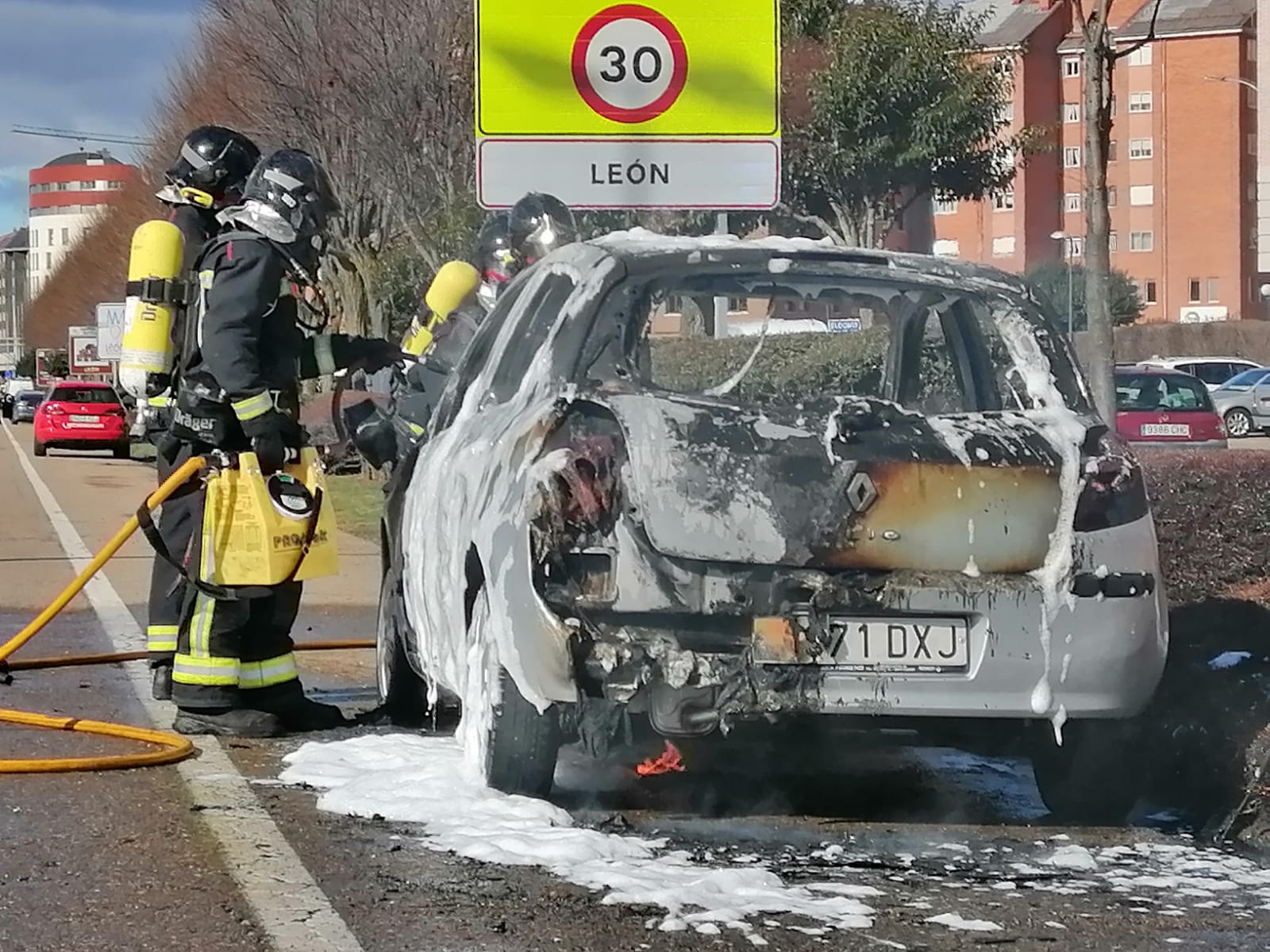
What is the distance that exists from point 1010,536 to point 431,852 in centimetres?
165

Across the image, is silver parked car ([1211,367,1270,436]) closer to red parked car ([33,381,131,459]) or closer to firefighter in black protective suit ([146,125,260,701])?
red parked car ([33,381,131,459])

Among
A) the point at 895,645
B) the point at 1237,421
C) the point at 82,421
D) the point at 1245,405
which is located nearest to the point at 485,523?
the point at 895,645

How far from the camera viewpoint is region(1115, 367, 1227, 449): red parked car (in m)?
25.7

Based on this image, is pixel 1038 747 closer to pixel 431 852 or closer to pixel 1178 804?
pixel 1178 804

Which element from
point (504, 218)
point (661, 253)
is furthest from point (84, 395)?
point (661, 253)

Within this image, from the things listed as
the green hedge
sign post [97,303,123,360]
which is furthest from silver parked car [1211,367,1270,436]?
sign post [97,303,123,360]

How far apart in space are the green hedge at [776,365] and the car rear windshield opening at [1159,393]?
23.6 feet

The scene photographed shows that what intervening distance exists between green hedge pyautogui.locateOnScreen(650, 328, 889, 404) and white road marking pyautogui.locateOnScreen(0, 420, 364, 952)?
1.57m

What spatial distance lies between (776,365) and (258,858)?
1287cm

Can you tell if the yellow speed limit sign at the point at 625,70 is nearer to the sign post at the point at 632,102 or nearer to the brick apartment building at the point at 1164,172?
the sign post at the point at 632,102

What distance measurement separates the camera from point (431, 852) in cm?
521

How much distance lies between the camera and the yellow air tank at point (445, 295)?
8.45 m

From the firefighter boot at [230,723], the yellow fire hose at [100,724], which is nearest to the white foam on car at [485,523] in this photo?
the firefighter boot at [230,723]

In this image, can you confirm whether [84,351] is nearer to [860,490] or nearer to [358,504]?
[358,504]
